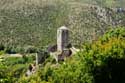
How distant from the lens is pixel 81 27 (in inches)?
4926

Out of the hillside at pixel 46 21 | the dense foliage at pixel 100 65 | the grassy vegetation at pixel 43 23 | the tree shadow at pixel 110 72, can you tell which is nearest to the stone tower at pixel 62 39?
the grassy vegetation at pixel 43 23

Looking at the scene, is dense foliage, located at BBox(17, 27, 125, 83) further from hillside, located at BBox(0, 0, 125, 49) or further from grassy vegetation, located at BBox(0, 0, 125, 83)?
hillside, located at BBox(0, 0, 125, 49)

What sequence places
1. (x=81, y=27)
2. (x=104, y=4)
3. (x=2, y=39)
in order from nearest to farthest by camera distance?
1. (x=2, y=39)
2. (x=81, y=27)
3. (x=104, y=4)

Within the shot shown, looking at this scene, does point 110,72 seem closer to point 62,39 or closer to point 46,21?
point 62,39

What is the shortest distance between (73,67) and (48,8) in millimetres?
105856

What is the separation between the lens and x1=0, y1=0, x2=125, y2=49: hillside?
116812mm

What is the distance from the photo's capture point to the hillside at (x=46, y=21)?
4599 inches

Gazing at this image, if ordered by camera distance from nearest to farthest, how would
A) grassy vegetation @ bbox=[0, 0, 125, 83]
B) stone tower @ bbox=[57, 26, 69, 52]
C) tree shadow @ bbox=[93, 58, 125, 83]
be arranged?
tree shadow @ bbox=[93, 58, 125, 83]
stone tower @ bbox=[57, 26, 69, 52]
grassy vegetation @ bbox=[0, 0, 125, 83]

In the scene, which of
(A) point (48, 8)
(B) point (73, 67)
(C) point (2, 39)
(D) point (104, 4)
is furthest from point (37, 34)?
(B) point (73, 67)

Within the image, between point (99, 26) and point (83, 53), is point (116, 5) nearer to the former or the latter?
point (99, 26)

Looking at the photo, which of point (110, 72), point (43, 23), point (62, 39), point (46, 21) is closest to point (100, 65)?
point (110, 72)

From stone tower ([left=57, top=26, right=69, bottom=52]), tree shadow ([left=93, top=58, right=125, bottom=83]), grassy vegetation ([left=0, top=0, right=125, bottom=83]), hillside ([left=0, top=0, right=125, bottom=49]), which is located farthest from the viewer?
hillside ([left=0, top=0, right=125, bottom=49])

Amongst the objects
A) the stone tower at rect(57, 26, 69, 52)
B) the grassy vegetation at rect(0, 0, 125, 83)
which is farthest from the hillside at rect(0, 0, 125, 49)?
the stone tower at rect(57, 26, 69, 52)

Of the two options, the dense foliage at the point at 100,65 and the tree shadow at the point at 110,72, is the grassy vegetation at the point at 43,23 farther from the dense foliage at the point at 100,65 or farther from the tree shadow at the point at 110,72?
the tree shadow at the point at 110,72
